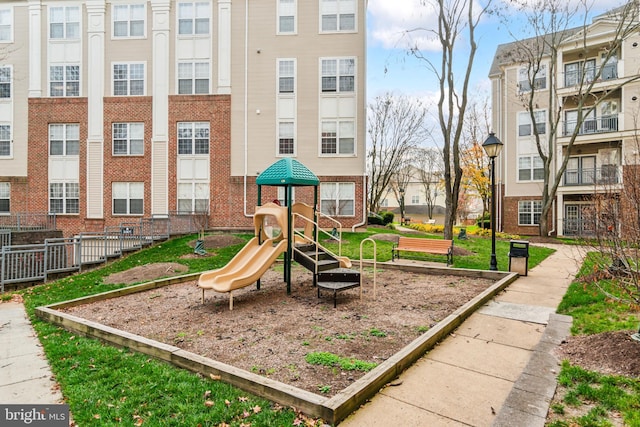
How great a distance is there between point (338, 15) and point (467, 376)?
2153 centimetres

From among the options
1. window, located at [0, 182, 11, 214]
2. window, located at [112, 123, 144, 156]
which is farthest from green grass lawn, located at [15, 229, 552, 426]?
window, located at [0, 182, 11, 214]

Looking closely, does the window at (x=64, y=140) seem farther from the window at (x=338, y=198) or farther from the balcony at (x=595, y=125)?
the balcony at (x=595, y=125)

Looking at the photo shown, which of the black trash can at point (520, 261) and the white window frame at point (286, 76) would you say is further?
the white window frame at point (286, 76)

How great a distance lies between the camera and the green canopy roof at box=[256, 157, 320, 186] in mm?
8453

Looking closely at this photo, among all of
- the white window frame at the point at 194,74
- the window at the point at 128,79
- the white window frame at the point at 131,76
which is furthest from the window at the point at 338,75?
the window at the point at 128,79

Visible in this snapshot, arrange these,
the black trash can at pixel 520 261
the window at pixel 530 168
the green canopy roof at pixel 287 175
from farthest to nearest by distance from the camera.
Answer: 1. the window at pixel 530 168
2. the black trash can at pixel 520 261
3. the green canopy roof at pixel 287 175

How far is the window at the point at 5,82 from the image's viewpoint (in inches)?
881

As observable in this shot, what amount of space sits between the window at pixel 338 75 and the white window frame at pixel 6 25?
66.7 ft

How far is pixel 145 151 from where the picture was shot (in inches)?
848

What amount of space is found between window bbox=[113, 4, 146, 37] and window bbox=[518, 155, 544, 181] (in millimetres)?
27957

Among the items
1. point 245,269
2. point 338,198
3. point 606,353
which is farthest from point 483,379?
point 338,198

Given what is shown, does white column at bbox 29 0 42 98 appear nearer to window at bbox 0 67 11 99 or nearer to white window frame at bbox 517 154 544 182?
window at bbox 0 67 11 99

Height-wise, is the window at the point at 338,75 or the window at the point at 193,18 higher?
the window at the point at 193,18

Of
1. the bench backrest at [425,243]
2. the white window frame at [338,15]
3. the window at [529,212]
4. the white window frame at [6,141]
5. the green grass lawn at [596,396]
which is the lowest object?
the green grass lawn at [596,396]
